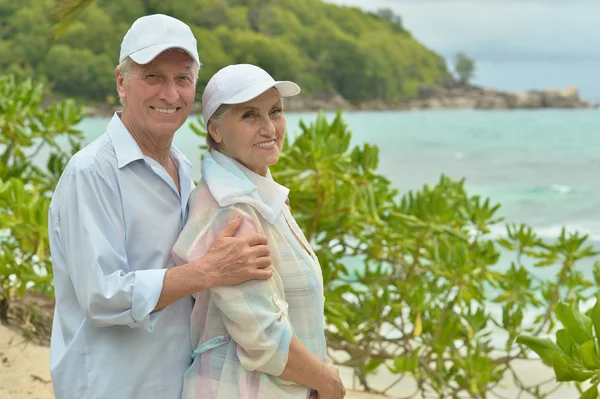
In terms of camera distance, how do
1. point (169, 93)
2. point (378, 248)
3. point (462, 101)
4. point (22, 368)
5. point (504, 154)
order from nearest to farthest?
1. point (169, 93)
2. point (22, 368)
3. point (378, 248)
4. point (504, 154)
5. point (462, 101)

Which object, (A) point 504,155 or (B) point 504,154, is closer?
(A) point 504,155

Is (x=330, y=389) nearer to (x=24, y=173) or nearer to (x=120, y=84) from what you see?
(x=120, y=84)

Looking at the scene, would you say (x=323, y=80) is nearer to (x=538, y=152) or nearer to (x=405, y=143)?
(x=405, y=143)

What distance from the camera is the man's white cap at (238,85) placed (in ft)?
5.20

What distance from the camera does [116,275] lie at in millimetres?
1516

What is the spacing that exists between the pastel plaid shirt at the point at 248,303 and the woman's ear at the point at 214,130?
0.03 m

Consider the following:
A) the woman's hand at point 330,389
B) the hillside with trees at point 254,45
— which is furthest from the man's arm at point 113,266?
the hillside with trees at point 254,45

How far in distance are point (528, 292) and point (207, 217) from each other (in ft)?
9.47

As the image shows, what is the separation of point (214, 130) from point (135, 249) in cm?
29

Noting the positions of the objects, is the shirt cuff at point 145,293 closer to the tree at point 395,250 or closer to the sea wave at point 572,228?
the tree at point 395,250

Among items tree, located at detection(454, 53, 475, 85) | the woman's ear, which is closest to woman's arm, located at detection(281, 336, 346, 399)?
the woman's ear

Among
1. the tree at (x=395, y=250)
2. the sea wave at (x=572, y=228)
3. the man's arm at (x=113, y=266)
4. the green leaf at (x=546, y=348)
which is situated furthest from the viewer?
the sea wave at (x=572, y=228)

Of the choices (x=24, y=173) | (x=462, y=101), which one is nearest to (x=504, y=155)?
(x=462, y=101)

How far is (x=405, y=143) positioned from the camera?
47.3 m
